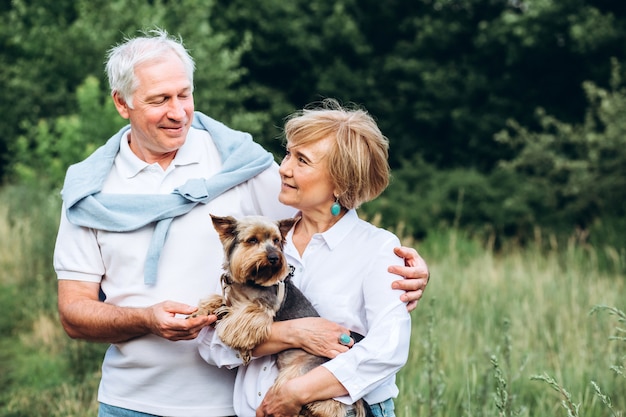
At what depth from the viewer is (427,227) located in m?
16.7

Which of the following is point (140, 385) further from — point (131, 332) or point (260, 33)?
point (260, 33)

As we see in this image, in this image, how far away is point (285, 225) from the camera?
339 centimetres

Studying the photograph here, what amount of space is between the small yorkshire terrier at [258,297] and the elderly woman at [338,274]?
58 mm

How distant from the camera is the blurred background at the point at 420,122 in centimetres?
816

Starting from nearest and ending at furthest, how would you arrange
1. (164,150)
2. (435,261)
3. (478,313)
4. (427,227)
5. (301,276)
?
(301,276) < (164,150) < (478,313) < (435,261) < (427,227)

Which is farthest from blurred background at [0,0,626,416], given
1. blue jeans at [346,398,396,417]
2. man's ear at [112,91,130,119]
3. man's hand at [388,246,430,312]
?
man's ear at [112,91,130,119]

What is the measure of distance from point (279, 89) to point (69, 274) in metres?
22.7

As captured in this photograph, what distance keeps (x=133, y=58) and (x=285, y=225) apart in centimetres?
105

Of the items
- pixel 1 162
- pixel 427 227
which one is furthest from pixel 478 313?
pixel 1 162

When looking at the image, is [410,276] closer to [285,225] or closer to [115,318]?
[285,225]

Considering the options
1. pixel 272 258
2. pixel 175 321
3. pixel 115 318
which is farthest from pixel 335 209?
pixel 115 318

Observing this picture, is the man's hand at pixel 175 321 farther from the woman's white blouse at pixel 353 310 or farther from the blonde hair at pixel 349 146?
the blonde hair at pixel 349 146

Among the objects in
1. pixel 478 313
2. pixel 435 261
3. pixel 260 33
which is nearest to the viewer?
pixel 478 313

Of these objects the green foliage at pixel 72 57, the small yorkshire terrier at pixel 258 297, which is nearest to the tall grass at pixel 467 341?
the small yorkshire terrier at pixel 258 297
